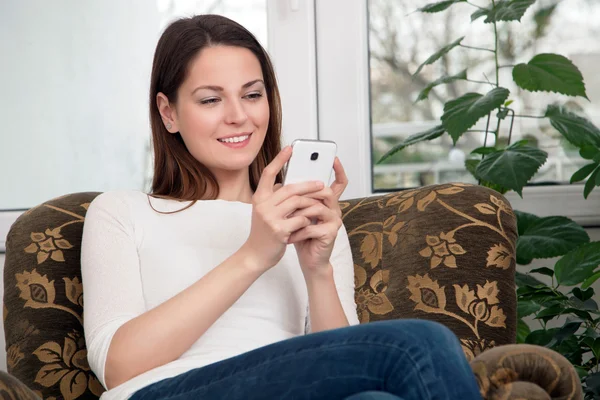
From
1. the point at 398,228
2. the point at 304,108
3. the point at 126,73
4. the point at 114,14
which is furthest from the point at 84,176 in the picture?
the point at 398,228

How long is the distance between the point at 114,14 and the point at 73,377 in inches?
51.7

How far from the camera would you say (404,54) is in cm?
226

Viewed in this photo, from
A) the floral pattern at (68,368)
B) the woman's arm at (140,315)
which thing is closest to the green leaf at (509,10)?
the woman's arm at (140,315)

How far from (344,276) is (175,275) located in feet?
1.10

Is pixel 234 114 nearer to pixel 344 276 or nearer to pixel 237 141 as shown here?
pixel 237 141

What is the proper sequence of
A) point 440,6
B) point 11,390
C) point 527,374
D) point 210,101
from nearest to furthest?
point 11,390, point 527,374, point 210,101, point 440,6

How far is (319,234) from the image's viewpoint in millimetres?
1260

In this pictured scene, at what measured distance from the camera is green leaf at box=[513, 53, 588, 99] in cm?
174

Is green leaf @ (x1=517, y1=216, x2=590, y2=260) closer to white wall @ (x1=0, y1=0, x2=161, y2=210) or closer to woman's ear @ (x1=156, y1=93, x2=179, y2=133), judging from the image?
woman's ear @ (x1=156, y1=93, x2=179, y2=133)

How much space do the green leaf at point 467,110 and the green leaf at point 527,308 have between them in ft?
1.37

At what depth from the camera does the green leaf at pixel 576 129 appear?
5.97 feet

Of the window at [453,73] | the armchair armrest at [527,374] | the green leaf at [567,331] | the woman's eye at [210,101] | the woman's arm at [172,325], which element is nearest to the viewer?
the armchair armrest at [527,374]

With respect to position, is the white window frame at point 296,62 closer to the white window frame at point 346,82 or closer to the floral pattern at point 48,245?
the white window frame at point 346,82

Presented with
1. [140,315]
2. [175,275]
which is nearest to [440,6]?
[175,275]
